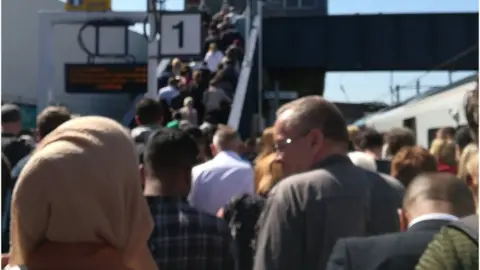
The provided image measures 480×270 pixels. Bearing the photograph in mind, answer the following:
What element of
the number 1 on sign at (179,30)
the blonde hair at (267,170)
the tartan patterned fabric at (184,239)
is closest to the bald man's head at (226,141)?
the blonde hair at (267,170)

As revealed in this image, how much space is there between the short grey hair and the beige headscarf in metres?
1.60

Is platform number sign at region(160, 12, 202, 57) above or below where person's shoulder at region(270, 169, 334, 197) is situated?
above

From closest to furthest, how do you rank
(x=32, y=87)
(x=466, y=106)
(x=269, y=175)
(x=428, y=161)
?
1. (x=466, y=106)
2. (x=428, y=161)
3. (x=269, y=175)
4. (x=32, y=87)

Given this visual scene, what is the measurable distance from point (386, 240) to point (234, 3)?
3265cm

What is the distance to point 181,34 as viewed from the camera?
12.1 m

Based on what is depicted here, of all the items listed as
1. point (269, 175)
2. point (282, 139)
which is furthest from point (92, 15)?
point (282, 139)

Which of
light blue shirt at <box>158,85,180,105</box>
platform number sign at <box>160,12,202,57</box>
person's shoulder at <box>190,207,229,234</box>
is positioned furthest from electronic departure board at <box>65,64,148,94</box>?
person's shoulder at <box>190,207,229,234</box>

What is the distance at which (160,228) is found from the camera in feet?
10.8

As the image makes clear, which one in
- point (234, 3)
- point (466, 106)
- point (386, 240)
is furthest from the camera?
point (234, 3)

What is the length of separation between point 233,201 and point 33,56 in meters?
24.8

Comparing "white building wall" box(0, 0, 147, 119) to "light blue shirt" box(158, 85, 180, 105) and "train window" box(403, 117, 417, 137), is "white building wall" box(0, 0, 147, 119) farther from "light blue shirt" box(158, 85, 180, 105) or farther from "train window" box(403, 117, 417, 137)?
"train window" box(403, 117, 417, 137)

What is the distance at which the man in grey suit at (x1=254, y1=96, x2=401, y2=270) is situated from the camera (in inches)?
134

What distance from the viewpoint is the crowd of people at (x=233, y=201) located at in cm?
206

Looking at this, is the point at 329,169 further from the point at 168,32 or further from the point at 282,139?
the point at 168,32
